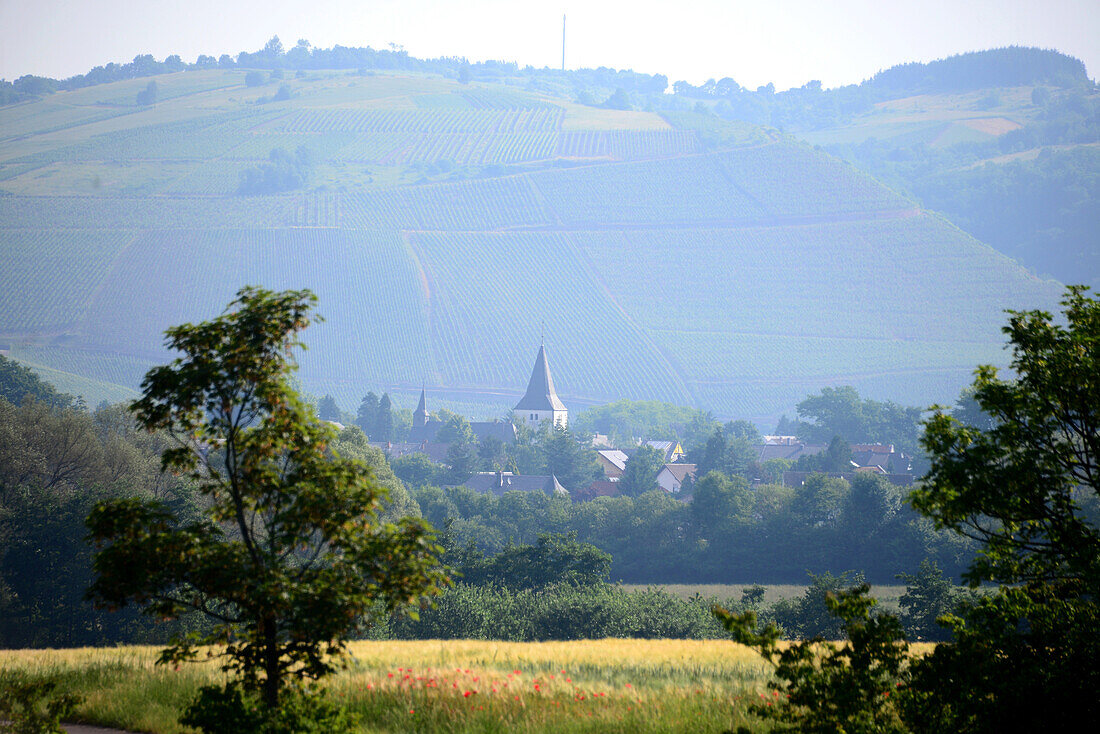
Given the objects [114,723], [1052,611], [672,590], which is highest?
[1052,611]

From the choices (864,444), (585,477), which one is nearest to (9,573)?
Answer: (585,477)

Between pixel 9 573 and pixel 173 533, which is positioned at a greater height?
pixel 173 533

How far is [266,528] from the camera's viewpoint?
823 centimetres

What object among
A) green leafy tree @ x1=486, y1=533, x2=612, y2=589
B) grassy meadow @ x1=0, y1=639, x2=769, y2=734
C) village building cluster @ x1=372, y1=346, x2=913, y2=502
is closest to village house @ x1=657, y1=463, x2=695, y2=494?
village building cluster @ x1=372, y1=346, x2=913, y2=502

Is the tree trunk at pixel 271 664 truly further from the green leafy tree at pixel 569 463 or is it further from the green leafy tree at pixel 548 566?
the green leafy tree at pixel 569 463

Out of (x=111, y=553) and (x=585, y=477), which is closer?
(x=111, y=553)

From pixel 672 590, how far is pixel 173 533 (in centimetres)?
6790

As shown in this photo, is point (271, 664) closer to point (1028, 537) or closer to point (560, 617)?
point (1028, 537)

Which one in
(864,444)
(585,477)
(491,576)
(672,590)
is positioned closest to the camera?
(491,576)

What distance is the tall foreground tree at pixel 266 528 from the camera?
8.30 meters

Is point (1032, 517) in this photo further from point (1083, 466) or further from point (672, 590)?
point (672, 590)

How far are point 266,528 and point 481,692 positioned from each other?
235 inches

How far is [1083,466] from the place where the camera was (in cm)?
1027

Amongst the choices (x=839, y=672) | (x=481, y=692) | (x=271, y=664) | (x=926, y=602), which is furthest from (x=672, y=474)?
(x=271, y=664)
